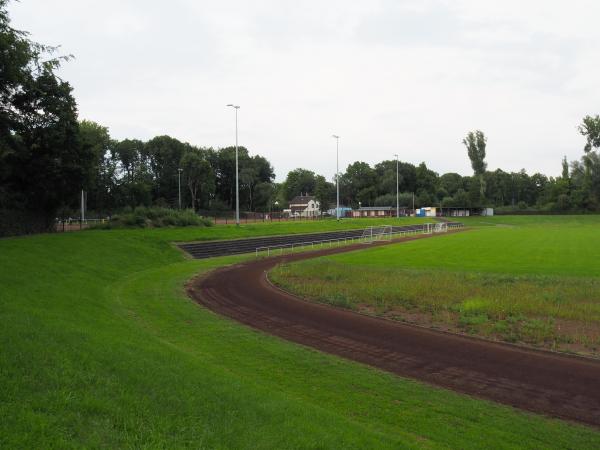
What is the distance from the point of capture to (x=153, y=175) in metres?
106

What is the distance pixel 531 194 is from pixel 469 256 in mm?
136074

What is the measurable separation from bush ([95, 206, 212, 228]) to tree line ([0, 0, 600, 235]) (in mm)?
5074

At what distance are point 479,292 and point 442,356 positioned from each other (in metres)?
8.04

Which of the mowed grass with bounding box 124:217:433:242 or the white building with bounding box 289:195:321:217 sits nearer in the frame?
the mowed grass with bounding box 124:217:433:242

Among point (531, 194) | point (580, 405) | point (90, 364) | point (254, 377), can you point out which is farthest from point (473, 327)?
point (531, 194)

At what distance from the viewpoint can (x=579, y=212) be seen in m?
111

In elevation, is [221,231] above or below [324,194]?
below

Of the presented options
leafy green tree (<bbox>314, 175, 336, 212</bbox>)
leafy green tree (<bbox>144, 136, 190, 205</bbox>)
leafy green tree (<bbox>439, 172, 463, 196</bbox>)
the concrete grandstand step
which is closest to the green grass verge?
the concrete grandstand step

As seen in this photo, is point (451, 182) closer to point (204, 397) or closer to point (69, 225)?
point (69, 225)

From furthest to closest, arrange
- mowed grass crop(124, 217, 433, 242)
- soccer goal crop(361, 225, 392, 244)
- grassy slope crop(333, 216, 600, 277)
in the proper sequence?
soccer goal crop(361, 225, 392, 244) < mowed grass crop(124, 217, 433, 242) < grassy slope crop(333, 216, 600, 277)

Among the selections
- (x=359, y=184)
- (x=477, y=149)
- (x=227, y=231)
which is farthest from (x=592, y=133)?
(x=227, y=231)

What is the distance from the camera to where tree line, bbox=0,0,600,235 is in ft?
105

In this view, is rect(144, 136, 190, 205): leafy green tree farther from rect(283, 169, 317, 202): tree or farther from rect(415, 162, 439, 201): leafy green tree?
rect(415, 162, 439, 201): leafy green tree

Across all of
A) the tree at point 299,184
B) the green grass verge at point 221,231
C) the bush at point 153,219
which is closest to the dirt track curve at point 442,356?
the green grass verge at point 221,231
